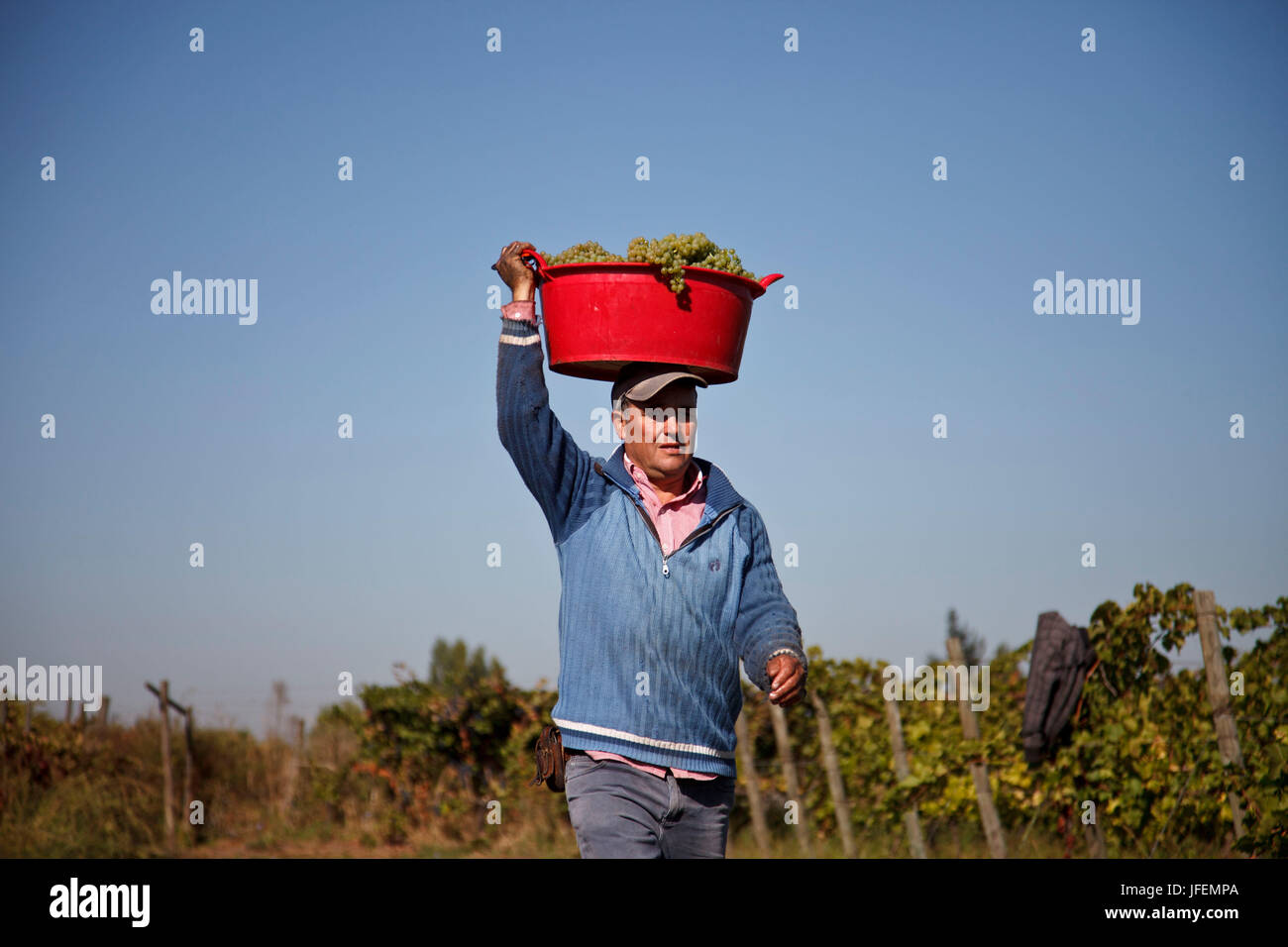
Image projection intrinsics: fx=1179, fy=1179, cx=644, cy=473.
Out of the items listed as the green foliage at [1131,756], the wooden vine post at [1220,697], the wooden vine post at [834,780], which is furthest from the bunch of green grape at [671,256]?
the wooden vine post at [834,780]

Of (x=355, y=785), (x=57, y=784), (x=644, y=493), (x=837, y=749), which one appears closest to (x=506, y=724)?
(x=355, y=785)

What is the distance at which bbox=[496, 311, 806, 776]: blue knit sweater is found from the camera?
10.1 ft

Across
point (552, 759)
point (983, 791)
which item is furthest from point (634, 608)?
point (983, 791)

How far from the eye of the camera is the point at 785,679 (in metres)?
2.99

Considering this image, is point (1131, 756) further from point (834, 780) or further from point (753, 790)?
point (753, 790)

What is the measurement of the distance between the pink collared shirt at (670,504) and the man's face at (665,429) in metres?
0.07

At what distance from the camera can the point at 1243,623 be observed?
6.55 m

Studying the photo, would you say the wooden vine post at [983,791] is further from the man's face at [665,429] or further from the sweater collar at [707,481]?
the man's face at [665,429]

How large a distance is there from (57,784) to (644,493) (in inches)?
408

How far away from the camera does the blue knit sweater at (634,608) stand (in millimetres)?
3064

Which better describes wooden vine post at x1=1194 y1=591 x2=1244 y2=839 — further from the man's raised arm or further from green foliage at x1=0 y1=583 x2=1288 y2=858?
the man's raised arm

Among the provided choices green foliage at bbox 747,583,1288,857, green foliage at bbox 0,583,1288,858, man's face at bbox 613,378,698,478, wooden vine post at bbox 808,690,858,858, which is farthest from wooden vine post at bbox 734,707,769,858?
man's face at bbox 613,378,698,478
